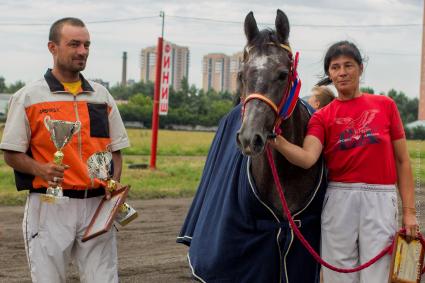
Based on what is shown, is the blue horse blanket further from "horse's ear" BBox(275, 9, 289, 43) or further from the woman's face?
"horse's ear" BBox(275, 9, 289, 43)

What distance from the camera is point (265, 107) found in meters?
3.38

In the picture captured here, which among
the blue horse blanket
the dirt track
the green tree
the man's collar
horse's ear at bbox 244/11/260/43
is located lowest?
the dirt track

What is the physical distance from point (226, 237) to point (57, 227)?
0.83 meters

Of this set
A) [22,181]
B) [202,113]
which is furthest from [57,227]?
[202,113]

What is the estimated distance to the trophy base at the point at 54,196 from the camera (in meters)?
3.72

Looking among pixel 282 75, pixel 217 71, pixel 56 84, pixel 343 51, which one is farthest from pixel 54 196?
pixel 217 71

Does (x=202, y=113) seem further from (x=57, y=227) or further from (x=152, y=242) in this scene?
(x=57, y=227)

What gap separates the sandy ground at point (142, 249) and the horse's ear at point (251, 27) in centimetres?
288

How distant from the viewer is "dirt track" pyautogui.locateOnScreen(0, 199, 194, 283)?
6336mm

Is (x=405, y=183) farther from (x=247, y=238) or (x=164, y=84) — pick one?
(x=164, y=84)

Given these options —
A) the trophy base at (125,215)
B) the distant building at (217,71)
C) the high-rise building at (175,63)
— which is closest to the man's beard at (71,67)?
the trophy base at (125,215)

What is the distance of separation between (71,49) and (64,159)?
0.54 m

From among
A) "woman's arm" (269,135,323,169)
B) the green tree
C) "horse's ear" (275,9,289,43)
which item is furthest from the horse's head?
the green tree

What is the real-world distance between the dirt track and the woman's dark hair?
2.83 metres
